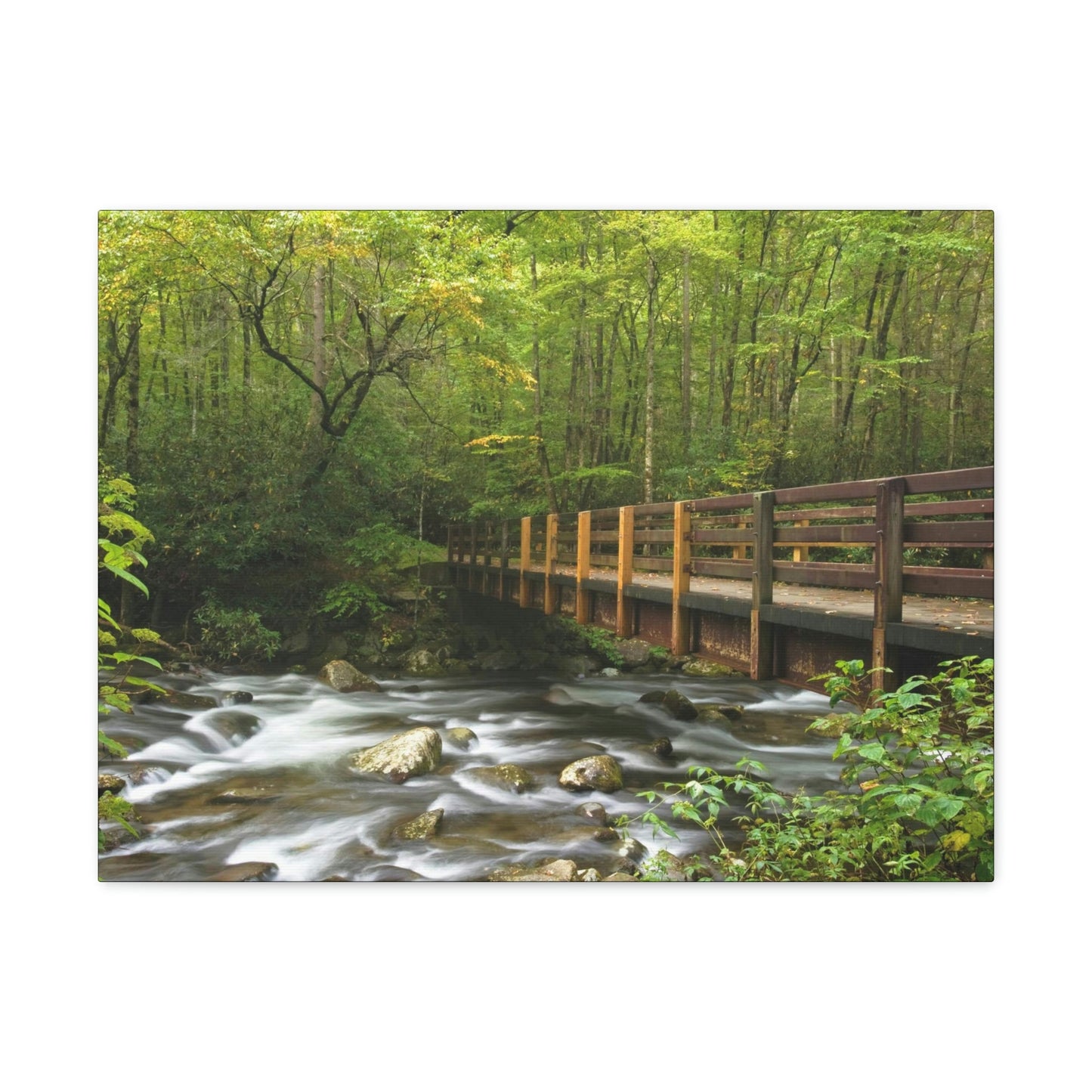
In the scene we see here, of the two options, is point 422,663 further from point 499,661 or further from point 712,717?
point 712,717

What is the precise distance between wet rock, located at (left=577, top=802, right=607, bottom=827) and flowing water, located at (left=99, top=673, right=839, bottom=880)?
0.04m

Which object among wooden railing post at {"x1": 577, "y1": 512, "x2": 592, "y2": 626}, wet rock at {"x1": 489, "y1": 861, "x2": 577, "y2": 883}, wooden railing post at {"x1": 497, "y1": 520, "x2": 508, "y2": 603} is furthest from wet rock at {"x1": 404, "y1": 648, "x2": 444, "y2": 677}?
wet rock at {"x1": 489, "y1": 861, "x2": 577, "y2": 883}

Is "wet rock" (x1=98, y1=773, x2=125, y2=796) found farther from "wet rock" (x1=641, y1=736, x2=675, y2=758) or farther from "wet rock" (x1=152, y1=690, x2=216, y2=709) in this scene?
"wet rock" (x1=641, y1=736, x2=675, y2=758)

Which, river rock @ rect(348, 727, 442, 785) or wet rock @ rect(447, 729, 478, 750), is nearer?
river rock @ rect(348, 727, 442, 785)

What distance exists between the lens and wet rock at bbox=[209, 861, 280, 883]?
3.50m

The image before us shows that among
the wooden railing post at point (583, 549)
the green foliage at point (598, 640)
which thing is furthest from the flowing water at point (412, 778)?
the wooden railing post at point (583, 549)

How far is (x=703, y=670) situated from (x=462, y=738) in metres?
2.18

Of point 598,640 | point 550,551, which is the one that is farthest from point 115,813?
point 598,640

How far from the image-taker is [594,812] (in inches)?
162
